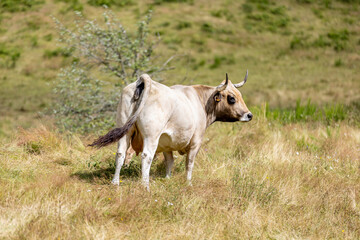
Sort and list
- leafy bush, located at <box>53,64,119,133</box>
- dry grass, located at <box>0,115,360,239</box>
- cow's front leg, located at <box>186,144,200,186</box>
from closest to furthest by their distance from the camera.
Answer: dry grass, located at <box>0,115,360,239</box>
cow's front leg, located at <box>186,144,200,186</box>
leafy bush, located at <box>53,64,119,133</box>

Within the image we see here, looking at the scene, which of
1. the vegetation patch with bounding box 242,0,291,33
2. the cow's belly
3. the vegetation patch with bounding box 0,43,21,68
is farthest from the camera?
the vegetation patch with bounding box 242,0,291,33

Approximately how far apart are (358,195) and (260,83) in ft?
48.7

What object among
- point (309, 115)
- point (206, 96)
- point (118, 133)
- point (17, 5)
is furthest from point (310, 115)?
point (17, 5)

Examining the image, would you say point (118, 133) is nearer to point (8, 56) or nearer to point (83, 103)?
point (83, 103)

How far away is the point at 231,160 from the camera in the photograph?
8375 millimetres

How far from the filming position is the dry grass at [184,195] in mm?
5250

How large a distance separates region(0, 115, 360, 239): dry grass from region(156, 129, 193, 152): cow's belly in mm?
559

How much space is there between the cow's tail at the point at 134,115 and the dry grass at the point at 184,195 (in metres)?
0.64

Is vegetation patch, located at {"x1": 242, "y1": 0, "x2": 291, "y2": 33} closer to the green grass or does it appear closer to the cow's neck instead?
the green grass

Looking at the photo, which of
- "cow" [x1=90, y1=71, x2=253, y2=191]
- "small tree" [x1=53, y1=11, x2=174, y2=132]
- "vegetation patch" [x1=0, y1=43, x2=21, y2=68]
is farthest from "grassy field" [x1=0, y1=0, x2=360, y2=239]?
"vegetation patch" [x1=0, y1=43, x2=21, y2=68]

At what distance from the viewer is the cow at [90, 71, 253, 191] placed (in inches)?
243

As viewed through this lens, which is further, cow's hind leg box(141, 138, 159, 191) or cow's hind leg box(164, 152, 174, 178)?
cow's hind leg box(164, 152, 174, 178)

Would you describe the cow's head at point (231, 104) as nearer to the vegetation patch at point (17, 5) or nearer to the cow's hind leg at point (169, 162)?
the cow's hind leg at point (169, 162)

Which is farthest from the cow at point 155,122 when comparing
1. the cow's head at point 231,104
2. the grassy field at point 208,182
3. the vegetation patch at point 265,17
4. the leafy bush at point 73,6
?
the vegetation patch at point 265,17
